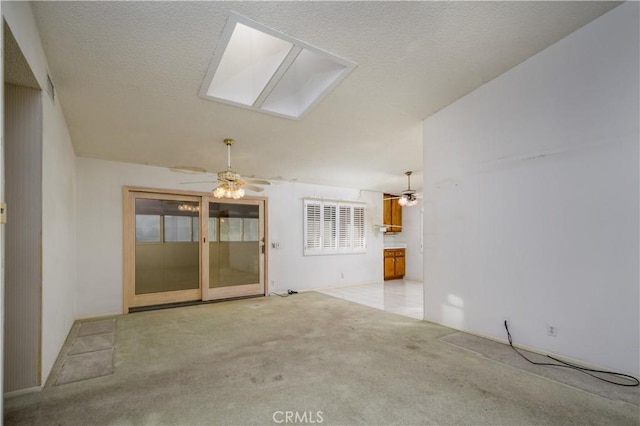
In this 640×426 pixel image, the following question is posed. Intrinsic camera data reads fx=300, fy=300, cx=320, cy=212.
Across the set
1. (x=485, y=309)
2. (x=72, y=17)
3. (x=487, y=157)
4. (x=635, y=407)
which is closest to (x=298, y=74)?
(x=72, y=17)

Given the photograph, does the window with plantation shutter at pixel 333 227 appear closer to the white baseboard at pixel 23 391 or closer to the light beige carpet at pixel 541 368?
the light beige carpet at pixel 541 368

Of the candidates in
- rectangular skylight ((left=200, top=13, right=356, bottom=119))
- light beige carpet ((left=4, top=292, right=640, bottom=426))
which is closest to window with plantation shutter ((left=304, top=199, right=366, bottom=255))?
light beige carpet ((left=4, top=292, right=640, bottom=426))

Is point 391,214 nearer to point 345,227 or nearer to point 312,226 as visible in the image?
point 345,227

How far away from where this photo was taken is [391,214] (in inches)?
352

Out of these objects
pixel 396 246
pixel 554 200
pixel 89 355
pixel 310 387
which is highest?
pixel 554 200

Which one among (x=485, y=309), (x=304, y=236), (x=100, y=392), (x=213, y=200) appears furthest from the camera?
(x=304, y=236)

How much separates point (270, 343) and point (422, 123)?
11.0 feet

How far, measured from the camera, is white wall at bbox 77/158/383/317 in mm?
4844

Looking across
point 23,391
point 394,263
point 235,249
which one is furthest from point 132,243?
point 394,263

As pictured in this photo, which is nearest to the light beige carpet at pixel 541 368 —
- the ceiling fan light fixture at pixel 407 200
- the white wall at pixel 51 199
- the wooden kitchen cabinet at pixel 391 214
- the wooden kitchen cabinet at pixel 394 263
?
the ceiling fan light fixture at pixel 407 200

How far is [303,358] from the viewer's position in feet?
9.70

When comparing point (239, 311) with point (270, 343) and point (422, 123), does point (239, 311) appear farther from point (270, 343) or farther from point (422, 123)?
point (422, 123)

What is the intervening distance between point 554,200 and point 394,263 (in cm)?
618

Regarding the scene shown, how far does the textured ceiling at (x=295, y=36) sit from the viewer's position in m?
2.09
